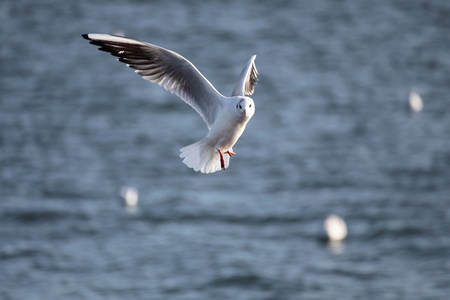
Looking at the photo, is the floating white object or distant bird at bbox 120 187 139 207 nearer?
distant bird at bbox 120 187 139 207

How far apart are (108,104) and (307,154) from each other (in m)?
9.61

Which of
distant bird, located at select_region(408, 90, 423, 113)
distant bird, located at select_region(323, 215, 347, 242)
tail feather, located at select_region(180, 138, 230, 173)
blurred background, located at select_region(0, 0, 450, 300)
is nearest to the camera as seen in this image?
tail feather, located at select_region(180, 138, 230, 173)

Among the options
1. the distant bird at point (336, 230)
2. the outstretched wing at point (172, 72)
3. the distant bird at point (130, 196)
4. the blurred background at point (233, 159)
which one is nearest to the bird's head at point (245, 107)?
the outstretched wing at point (172, 72)

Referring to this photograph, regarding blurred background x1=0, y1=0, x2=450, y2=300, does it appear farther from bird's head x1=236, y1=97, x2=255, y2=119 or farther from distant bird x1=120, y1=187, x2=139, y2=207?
bird's head x1=236, y1=97, x2=255, y2=119

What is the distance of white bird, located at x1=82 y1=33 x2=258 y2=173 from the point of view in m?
7.03

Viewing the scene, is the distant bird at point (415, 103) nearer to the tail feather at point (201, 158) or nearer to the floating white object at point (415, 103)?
the floating white object at point (415, 103)

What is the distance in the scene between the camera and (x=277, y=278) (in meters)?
22.3

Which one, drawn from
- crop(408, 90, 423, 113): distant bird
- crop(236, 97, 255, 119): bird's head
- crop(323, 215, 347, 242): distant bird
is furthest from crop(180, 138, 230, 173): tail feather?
crop(408, 90, 423, 113): distant bird

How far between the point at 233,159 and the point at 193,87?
2082 cm

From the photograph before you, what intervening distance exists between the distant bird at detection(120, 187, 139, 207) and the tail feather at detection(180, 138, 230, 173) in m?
18.8

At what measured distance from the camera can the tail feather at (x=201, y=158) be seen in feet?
25.0

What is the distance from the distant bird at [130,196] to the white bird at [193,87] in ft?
61.7

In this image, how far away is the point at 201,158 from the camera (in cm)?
770

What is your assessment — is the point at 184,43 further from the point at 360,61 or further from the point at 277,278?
the point at 277,278
